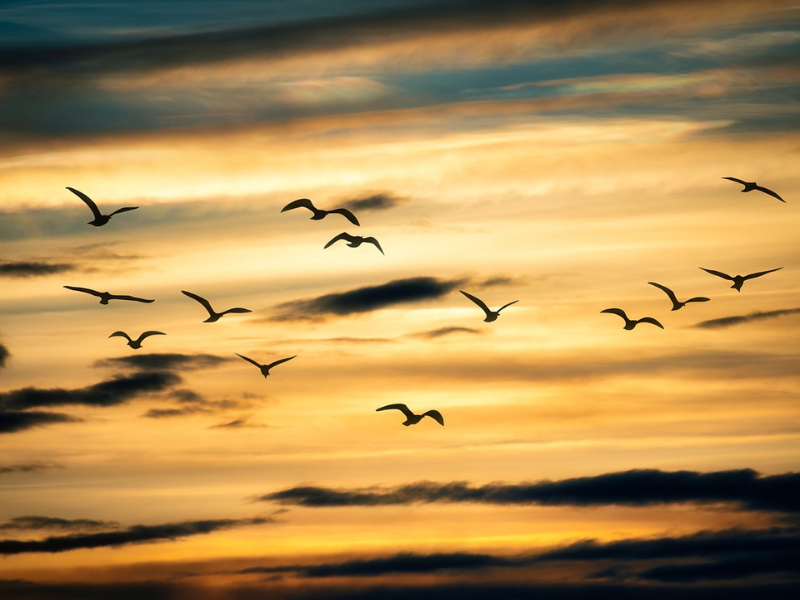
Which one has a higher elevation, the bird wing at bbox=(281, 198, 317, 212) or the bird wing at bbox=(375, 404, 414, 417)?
the bird wing at bbox=(281, 198, 317, 212)

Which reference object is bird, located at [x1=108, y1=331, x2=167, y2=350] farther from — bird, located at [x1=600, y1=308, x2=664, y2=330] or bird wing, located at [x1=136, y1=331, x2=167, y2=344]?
bird, located at [x1=600, y1=308, x2=664, y2=330]

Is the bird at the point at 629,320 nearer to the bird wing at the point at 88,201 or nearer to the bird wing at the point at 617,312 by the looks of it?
the bird wing at the point at 617,312

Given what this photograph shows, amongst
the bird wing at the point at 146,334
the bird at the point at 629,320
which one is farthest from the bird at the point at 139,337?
the bird at the point at 629,320

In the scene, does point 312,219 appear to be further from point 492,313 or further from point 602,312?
point 602,312

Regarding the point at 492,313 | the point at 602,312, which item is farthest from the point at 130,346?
the point at 602,312

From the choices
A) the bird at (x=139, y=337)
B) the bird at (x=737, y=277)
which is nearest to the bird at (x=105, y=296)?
the bird at (x=139, y=337)

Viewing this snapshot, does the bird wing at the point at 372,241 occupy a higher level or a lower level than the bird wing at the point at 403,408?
higher

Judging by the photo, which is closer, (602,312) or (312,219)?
(312,219)

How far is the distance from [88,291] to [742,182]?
48.5 m

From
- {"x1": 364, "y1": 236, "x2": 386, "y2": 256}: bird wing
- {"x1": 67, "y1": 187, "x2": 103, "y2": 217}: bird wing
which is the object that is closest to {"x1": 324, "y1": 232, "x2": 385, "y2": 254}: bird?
{"x1": 364, "y1": 236, "x2": 386, "y2": 256}: bird wing

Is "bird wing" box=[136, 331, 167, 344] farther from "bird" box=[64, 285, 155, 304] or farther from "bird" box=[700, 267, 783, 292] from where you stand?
"bird" box=[700, 267, 783, 292]

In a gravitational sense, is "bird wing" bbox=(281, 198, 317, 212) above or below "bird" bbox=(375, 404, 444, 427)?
above

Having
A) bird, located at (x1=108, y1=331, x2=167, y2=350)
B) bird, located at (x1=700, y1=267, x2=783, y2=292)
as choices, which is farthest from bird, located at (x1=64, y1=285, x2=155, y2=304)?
bird, located at (x1=700, y1=267, x2=783, y2=292)

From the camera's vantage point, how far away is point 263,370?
391ft
